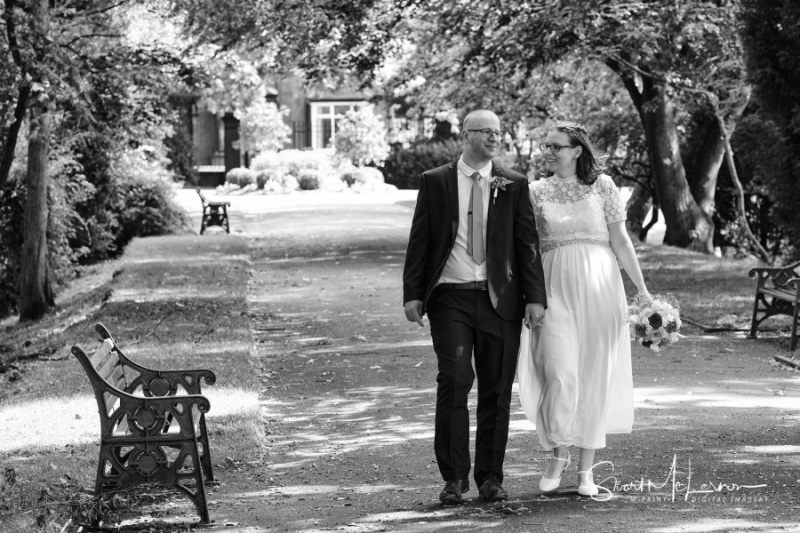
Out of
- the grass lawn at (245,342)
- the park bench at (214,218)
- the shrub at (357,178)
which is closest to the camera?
the grass lawn at (245,342)

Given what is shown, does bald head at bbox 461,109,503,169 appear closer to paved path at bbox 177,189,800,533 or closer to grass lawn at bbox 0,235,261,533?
paved path at bbox 177,189,800,533

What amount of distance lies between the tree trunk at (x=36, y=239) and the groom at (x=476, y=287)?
11863 millimetres

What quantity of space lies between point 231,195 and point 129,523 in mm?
35215

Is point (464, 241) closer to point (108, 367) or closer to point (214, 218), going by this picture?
point (108, 367)

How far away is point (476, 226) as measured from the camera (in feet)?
21.1

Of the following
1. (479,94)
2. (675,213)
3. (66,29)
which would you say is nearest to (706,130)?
(675,213)

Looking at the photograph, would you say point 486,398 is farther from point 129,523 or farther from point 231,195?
point 231,195

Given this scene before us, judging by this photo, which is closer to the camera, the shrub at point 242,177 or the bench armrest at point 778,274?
the bench armrest at point 778,274

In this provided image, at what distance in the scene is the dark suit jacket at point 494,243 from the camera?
6402 mm

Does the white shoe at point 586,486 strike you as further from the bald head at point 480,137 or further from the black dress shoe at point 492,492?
the bald head at point 480,137

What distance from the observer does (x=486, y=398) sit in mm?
6480

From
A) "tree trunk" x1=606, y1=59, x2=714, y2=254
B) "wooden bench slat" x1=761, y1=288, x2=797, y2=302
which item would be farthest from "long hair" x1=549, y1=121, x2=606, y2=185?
"tree trunk" x1=606, y1=59, x2=714, y2=254

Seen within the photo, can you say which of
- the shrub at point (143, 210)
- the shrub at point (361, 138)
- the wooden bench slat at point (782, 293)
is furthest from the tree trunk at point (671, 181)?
the shrub at point (361, 138)

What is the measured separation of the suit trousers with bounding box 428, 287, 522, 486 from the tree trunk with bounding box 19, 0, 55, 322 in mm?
12043
